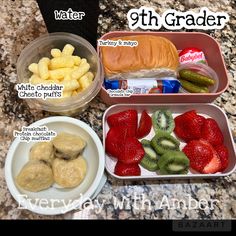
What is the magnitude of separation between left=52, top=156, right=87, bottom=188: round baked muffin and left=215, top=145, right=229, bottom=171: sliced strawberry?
351mm

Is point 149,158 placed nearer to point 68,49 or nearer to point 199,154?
point 199,154

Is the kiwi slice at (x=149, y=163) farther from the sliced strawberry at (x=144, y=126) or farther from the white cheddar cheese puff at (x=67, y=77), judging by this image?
the white cheddar cheese puff at (x=67, y=77)

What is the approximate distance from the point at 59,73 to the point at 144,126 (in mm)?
272

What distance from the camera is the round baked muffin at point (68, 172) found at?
872 millimetres

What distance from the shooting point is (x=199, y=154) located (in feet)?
3.03

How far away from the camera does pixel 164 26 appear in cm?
118

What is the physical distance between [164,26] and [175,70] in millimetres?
224

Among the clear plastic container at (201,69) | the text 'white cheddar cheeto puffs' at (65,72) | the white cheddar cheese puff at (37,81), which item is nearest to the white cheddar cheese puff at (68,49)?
the text 'white cheddar cheeto puffs' at (65,72)

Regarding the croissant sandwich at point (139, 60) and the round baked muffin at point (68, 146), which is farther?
the croissant sandwich at point (139, 60)

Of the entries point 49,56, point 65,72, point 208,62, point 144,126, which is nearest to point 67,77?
point 65,72

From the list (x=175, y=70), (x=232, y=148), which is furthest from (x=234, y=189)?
(x=175, y=70)

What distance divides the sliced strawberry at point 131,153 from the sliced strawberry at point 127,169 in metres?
0.01

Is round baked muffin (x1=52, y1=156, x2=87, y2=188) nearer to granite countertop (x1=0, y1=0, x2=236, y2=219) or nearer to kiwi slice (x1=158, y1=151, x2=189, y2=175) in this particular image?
granite countertop (x1=0, y1=0, x2=236, y2=219)

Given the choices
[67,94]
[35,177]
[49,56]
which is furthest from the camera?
[49,56]
